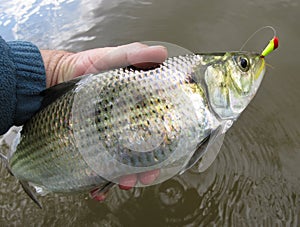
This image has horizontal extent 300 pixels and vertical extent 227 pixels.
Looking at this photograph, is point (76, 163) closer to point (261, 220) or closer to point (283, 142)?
point (261, 220)

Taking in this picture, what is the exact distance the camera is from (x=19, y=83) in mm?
1682

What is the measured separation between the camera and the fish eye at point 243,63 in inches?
56.2

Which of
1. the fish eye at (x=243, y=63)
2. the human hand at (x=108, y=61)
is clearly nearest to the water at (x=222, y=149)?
the human hand at (x=108, y=61)

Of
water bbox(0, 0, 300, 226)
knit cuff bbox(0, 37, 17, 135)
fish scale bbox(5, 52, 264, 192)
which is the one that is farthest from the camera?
water bbox(0, 0, 300, 226)

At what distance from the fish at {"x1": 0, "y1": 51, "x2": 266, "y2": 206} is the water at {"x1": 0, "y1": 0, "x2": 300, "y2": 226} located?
2.71 feet

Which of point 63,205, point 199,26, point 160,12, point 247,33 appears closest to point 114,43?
point 160,12

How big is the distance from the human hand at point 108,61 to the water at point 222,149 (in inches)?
22.2

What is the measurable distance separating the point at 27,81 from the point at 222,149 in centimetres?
139

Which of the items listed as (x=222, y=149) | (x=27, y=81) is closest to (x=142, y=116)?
(x=27, y=81)

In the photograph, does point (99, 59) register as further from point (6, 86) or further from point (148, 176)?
point (148, 176)

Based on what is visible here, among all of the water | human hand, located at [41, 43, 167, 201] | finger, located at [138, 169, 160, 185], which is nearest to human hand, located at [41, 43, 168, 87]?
human hand, located at [41, 43, 167, 201]

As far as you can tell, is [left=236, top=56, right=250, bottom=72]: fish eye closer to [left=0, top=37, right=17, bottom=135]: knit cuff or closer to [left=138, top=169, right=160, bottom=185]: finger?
[left=138, top=169, right=160, bottom=185]: finger

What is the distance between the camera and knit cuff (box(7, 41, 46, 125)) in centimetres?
167

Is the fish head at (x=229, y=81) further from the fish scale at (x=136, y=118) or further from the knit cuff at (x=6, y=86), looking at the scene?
the knit cuff at (x=6, y=86)
